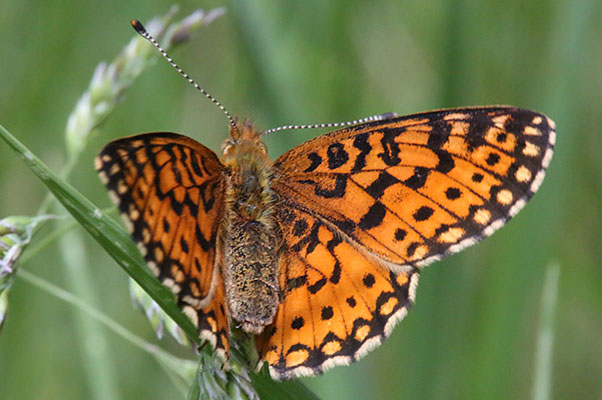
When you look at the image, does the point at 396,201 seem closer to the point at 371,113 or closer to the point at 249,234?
the point at 249,234

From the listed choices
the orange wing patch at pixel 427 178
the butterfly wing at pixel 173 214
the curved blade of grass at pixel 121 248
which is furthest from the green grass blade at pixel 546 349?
the butterfly wing at pixel 173 214

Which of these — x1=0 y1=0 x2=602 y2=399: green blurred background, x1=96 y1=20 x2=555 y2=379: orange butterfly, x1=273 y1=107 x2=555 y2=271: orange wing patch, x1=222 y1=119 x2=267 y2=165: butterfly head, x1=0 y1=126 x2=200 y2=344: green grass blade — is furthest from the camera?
x1=0 y1=0 x2=602 y2=399: green blurred background

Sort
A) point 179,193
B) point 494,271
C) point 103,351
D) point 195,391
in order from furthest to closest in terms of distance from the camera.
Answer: point 494,271, point 103,351, point 179,193, point 195,391

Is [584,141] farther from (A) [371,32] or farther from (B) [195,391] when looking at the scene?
(B) [195,391]

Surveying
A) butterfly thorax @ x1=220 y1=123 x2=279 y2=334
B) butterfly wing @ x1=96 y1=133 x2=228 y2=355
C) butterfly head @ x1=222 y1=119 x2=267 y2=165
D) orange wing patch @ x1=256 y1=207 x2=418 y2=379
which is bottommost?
orange wing patch @ x1=256 y1=207 x2=418 y2=379

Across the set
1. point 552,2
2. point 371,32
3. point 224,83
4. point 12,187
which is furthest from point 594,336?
point 12,187

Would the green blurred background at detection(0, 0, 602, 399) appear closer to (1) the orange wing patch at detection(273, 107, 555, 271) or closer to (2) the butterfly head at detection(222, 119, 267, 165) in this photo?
(2) the butterfly head at detection(222, 119, 267, 165)

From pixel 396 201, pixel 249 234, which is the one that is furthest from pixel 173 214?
pixel 396 201

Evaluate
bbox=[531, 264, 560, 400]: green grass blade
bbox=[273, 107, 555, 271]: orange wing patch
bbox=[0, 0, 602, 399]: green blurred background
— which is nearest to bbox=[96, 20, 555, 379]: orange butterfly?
bbox=[273, 107, 555, 271]: orange wing patch
